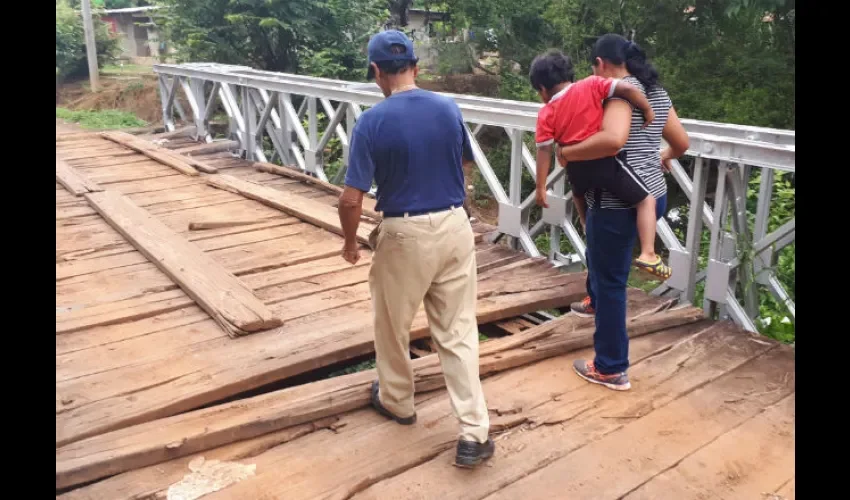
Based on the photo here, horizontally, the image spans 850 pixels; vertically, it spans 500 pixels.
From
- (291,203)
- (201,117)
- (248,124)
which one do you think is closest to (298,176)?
(291,203)

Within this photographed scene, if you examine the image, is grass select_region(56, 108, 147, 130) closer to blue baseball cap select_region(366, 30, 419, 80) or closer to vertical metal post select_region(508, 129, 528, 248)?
vertical metal post select_region(508, 129, 528, 248)

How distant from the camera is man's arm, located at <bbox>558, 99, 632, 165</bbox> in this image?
3396 mm

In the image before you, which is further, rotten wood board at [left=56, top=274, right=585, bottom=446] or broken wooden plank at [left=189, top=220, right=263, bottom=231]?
broken wooden plank at [left=189, top=220, right=263, bottom=231]

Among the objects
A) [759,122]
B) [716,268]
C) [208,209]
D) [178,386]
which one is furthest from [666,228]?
[759,122]

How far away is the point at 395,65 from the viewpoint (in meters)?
2.94

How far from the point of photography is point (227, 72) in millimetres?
9555

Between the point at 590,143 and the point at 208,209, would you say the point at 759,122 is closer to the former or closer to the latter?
the point at 208,209

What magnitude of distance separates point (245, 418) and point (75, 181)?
5.87m

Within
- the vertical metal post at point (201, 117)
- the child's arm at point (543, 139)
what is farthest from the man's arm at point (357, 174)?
the vertical metal post at point (201, 117)

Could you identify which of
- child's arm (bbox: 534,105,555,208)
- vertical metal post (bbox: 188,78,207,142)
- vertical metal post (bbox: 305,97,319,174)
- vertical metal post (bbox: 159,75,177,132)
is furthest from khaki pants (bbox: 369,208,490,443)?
vertical metal post (bbox: 159,75,177,132)

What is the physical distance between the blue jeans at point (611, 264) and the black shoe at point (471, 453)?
0.96 metres

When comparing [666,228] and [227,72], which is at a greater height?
[227,72]

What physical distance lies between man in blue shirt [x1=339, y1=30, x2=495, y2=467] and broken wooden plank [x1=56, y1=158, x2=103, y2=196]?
558 cm
